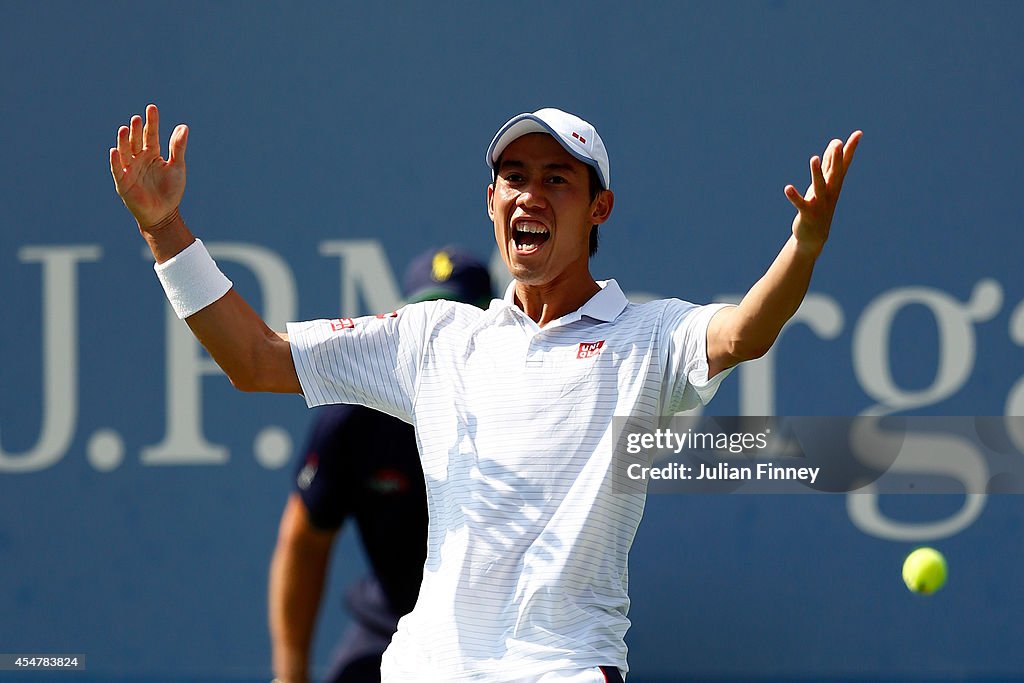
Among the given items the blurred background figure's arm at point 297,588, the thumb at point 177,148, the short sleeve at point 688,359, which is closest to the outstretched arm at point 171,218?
the thumb at point 177,148

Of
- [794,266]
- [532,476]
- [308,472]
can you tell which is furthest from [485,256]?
[794,266]

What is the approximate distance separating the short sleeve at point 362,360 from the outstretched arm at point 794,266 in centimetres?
54

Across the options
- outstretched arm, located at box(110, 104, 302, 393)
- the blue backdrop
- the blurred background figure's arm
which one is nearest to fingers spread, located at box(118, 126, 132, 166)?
outstretched arm, located at box(110, 104, 302, 393)

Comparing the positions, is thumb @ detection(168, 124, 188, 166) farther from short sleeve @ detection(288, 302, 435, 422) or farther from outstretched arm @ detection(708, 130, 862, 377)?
outstretched arm @ detection(708, 130, 862, 377)

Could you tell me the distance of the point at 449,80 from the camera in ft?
11.9

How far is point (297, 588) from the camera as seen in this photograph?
3.18m

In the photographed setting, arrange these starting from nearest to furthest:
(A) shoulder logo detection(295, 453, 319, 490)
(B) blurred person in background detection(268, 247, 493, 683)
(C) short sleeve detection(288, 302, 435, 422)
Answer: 1. (C) short sleeve detection(288, 302, 435, 422)
2. (B) blurred person in background detection(268, 247, 493, 683)
3. (A) shoulder logo detection(295, 453, 319, 490)

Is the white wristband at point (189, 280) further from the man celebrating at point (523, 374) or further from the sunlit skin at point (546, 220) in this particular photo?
the sunlit skin at point (546, 220)

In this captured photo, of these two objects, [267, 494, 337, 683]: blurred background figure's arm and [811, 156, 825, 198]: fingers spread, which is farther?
[267, 494, 337, 683]: blurred background figure's arm

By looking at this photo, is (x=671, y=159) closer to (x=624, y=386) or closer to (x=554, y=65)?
(x=554, y=65)

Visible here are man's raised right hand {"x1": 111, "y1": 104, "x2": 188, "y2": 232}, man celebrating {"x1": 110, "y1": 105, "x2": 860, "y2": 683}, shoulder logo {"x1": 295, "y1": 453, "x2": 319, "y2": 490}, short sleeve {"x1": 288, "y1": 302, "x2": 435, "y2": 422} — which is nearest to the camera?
man celebrating {"x1": 110, "y1": 105, "x2": 860, "y2": 683}

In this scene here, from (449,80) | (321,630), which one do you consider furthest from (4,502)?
(449,80)

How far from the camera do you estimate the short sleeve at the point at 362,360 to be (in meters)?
2.28

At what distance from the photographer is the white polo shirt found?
2049 millimetres
